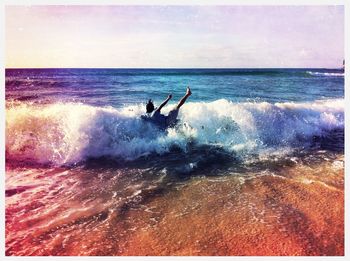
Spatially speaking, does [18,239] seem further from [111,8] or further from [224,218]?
[111,8]

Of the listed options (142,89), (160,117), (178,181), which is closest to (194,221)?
(178,181)

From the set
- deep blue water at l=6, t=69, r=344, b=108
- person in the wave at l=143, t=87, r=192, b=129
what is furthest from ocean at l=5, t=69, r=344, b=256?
deep blue water at l=6, t=69, r=344, b=108

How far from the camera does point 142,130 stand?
7332 millimetres

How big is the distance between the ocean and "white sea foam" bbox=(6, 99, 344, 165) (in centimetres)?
3

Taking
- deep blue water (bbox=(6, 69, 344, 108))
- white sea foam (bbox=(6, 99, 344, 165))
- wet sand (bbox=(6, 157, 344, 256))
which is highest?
deep blue water (bbox=(6, 69, 344, 108))

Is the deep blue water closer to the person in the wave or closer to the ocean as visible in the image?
the ocean

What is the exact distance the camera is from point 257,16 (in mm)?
6406

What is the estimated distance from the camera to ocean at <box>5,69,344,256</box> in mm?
4262

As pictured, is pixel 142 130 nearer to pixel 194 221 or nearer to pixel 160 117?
pixel 160 117

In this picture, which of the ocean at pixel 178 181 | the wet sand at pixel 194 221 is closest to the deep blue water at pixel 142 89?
the ocean at pixel 178 181

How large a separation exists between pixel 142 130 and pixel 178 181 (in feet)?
7.09

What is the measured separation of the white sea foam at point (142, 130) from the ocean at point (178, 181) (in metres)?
0.03

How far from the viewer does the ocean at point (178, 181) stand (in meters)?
4.26

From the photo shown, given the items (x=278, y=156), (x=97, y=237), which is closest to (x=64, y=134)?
(x=97, y=237)
